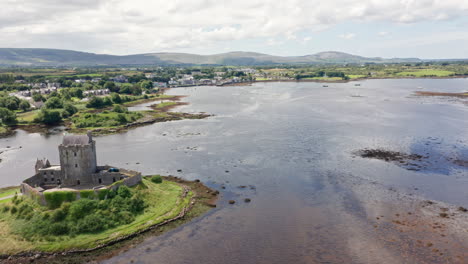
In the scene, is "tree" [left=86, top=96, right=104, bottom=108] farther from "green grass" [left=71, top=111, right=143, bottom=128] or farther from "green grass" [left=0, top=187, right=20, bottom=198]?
"green grass" [left=0, top=187, right=20, bottom=198]

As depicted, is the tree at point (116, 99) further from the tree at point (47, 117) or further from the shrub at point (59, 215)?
the shrub at point (59, 215)

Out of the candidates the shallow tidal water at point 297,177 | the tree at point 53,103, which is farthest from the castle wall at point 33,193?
the tree at point 53,103

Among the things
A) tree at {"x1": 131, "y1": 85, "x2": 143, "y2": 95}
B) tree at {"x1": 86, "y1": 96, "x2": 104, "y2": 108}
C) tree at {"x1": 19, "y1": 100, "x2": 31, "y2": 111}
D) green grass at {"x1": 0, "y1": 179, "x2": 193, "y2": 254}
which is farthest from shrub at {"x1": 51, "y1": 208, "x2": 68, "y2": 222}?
tree at {"x1": 131, "y1": 85, "x2": 143, "y2": 95}

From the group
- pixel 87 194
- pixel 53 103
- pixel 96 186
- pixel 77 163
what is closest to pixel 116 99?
pixel 53 103

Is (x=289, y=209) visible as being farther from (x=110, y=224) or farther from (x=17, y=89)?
(x=17, y=89)

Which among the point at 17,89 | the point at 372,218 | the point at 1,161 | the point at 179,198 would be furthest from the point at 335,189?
the point at 17,89

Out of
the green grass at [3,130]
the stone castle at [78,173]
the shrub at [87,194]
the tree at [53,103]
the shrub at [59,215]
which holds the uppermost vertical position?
the tree at [53,103]

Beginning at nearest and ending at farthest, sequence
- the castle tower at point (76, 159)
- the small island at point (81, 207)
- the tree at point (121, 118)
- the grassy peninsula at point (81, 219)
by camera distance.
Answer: the grassy peninsula at point (81, 219) < the small island at point (81, 207) < the castle tower at point (76, 159) < the tree at point (121, 118)
